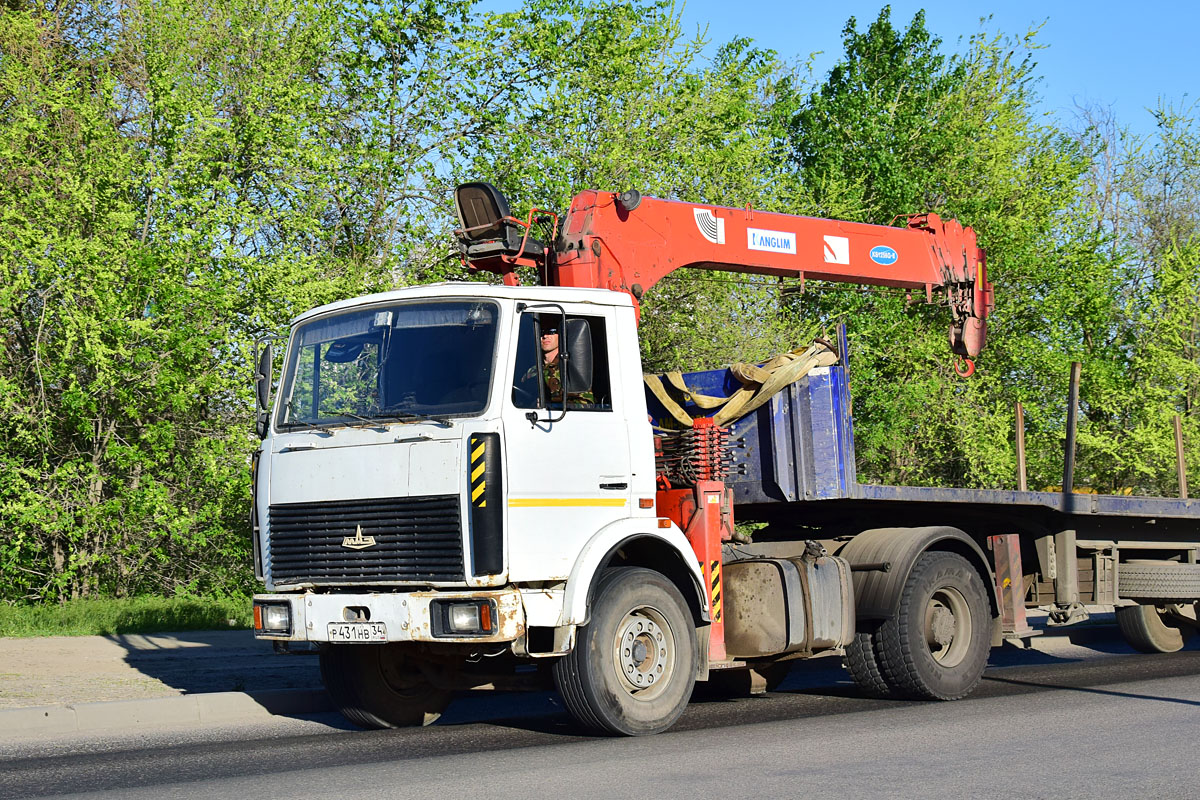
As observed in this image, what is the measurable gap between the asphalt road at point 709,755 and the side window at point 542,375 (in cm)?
207

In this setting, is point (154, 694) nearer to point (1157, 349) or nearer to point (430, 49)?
point (430, 49)

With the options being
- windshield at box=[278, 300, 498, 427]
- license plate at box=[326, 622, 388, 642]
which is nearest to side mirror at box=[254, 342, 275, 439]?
windshield at box=[278, 300, 498, 427]

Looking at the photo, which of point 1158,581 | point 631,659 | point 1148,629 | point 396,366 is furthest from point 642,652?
point 1148,629

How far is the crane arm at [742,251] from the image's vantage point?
32.0 ft

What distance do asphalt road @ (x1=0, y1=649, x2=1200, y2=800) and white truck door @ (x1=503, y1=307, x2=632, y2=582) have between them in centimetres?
121

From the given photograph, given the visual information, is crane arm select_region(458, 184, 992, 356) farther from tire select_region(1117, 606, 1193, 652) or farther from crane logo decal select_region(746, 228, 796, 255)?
tire select_region(1117, 606, 1193, 652)

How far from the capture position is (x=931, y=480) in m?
29.6

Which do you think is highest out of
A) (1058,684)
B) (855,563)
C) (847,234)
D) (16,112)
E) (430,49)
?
(430,49)

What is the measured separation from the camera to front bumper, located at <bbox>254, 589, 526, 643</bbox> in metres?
7.59

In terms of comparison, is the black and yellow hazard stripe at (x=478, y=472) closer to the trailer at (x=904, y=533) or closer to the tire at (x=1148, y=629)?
the trailer at (x=904, y=533)

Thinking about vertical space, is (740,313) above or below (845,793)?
above

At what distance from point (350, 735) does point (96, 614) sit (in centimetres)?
781

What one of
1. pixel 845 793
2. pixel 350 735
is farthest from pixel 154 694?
pixel 845 793

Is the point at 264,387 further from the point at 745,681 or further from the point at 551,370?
the point at 745,681
